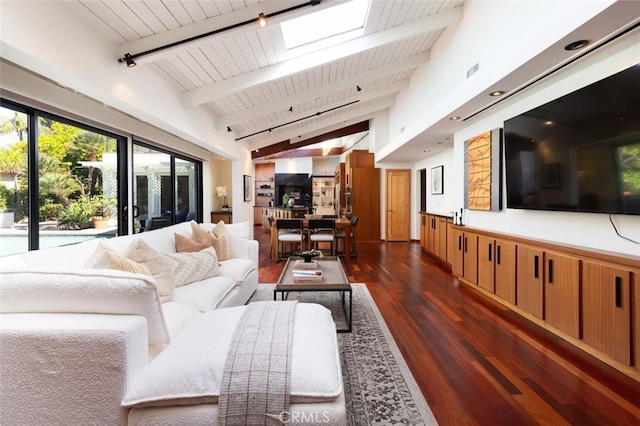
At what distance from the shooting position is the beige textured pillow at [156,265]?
2.10 meters

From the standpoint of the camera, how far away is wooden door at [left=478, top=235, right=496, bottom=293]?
11.1ft

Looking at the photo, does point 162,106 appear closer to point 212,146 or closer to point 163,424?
point 212,146

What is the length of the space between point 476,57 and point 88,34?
389 cm

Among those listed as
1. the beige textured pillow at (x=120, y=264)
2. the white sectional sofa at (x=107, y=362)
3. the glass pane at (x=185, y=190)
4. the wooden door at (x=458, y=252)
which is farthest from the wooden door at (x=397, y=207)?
the white sectional sofa at (x=107, y=362)

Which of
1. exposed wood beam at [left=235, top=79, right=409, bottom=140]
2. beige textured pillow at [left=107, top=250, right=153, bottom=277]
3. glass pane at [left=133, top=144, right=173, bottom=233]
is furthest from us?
exposed wood beam at [left=235, top=79, right=409, bottom=140]

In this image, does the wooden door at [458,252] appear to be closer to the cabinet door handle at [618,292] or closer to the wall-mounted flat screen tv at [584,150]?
the wall-mounted flat screen tv at [584,150]

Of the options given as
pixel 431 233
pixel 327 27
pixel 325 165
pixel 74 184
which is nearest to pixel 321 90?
pixel 327 27

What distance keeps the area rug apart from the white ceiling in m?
2.61

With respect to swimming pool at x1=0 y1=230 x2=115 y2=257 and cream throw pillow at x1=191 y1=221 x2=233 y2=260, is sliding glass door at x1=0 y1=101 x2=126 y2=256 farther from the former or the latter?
cream throw pillow at x1=191 y1=221 x2=233 y2=260

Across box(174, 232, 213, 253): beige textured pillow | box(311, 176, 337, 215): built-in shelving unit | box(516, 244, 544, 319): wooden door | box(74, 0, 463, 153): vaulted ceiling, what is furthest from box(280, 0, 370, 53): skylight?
box(311, 176, 337, 215): built-in shelving unit

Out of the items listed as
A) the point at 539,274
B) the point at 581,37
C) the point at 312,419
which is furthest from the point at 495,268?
the point at 312,419

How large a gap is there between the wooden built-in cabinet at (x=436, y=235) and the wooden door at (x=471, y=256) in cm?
103

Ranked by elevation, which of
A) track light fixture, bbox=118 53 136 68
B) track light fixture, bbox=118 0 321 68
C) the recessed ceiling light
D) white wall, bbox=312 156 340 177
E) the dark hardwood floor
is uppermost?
white wall, bbox=312 156 340 177

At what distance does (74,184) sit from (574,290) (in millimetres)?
5169
